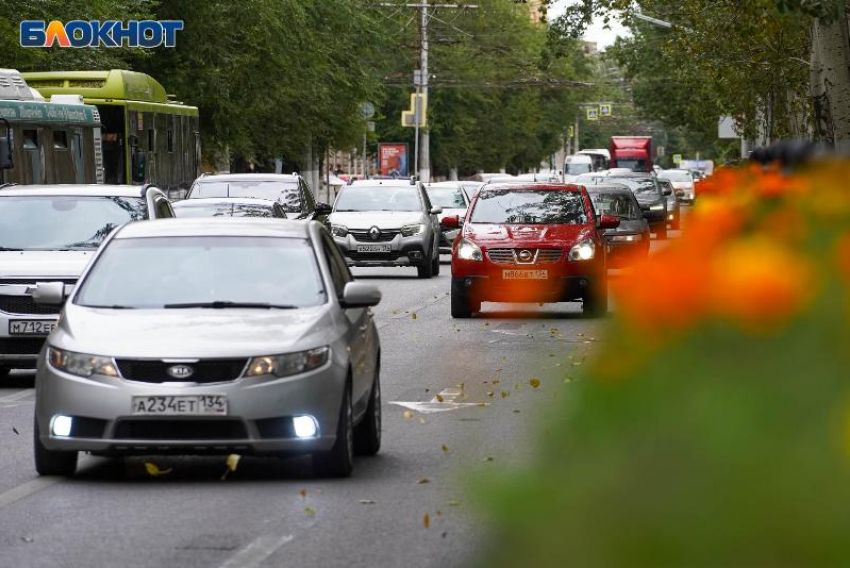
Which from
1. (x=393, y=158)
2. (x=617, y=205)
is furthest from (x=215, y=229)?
(x=393, y=158)

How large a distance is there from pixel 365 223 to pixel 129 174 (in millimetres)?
4036

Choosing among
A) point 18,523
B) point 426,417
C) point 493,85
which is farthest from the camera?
point 493,85

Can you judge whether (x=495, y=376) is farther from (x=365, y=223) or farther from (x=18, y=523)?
(x=365, y=223)

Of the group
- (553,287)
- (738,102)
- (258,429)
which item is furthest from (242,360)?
(738,102)

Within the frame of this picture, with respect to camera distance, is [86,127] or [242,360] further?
[86,127]

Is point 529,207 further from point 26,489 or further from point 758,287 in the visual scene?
point 758,287

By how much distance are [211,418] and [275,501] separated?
542mm

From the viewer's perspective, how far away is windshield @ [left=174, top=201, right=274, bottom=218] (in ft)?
85.3

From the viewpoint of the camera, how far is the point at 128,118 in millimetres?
31969

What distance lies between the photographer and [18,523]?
843cm

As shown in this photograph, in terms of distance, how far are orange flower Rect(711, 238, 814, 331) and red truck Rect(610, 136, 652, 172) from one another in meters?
107

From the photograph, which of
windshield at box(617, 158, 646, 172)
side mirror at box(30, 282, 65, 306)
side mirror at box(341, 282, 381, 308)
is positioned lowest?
windshield at box(617, 158, 646, 172)

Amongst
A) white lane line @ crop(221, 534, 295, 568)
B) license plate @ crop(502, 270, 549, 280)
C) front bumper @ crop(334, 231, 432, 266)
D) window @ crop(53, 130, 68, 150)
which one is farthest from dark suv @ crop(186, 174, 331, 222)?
white lane line @ crop(221, 534, 295, 568)

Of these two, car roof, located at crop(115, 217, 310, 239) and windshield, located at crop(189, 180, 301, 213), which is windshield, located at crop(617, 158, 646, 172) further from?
car roof, located at crop(115, 217, 310, 239)
